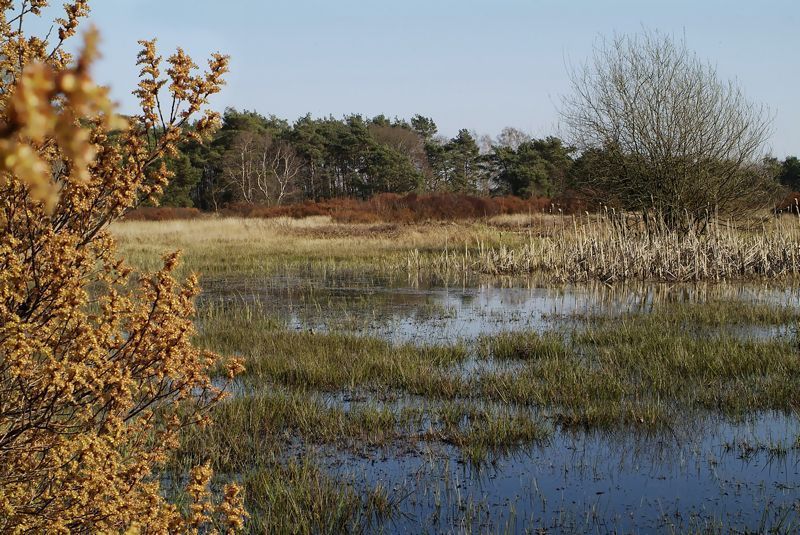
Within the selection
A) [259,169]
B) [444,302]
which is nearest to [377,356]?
[444,302]

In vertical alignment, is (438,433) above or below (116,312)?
below

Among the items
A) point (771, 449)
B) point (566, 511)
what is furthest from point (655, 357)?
point (566, 511)

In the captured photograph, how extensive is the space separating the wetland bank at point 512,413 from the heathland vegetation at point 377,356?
32 mm

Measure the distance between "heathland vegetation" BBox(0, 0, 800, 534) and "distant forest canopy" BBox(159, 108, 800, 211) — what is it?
37.7 m

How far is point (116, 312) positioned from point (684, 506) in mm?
3636

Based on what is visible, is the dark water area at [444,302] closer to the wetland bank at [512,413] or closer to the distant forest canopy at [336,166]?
the wetland bank at [512,413]

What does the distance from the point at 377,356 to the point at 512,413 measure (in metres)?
2.52

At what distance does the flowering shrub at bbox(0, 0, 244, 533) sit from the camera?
301 cm

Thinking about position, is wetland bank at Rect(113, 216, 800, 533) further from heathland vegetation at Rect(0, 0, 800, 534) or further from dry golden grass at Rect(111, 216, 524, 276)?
dry golden grass at Rect(111, 216, 524, 276)

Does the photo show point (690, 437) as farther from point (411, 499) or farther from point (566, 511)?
point (411, 499)

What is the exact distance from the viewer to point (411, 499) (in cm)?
489

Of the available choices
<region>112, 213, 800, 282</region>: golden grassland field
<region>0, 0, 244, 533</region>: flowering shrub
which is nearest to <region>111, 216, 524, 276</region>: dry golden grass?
<region>112, 213, 800, 282</region>: golden grassland field

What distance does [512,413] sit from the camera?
21.5 ft

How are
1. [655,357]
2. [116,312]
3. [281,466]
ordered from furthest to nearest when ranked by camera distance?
[655,357]
[281,466]
[116,312]
